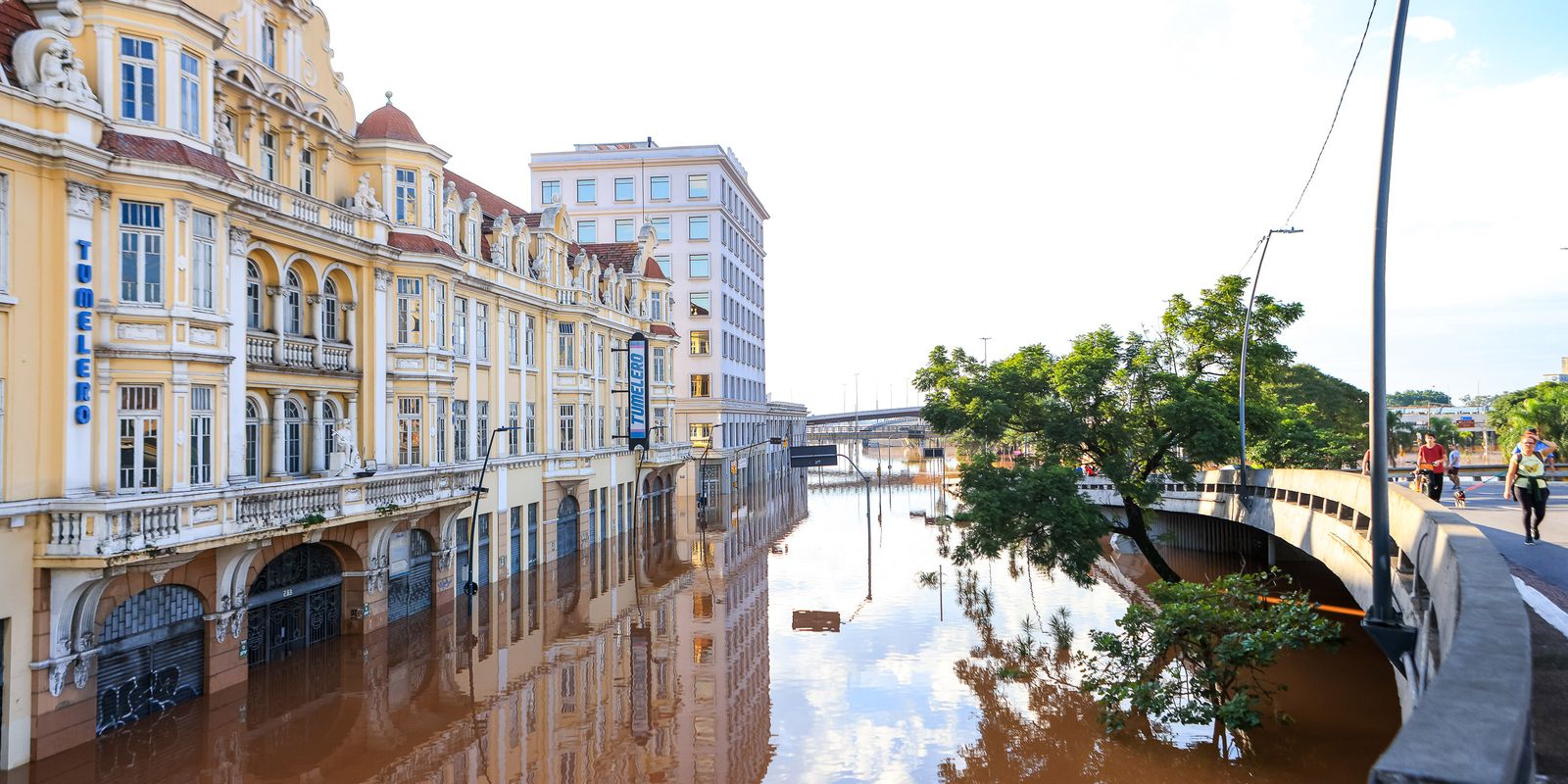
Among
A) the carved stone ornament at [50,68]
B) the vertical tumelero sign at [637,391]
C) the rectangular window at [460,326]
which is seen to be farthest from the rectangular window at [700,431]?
the carved stone ornament at [50,68]

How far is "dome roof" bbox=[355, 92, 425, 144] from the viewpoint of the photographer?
28203mm

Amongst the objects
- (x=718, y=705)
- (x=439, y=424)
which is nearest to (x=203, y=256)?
(x=439, y=424)

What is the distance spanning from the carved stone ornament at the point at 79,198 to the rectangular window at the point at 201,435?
3847 mm

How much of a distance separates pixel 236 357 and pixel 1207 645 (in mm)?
20924

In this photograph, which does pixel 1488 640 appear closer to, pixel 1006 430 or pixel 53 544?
pixel 53 544

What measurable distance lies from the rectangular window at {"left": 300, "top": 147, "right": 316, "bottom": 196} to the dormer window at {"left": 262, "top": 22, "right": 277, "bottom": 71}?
7.56 feet

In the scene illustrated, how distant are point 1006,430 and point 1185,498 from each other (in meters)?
11.1

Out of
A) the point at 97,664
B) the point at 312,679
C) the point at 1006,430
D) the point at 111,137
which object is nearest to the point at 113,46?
the point at 111,137

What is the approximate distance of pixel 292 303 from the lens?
81.7ft

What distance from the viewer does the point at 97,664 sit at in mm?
18328

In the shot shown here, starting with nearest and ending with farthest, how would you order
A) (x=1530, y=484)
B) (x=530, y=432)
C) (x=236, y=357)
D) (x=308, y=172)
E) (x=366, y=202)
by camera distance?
(x=1530, y=484)
(x=236, y=357)
(x=308, y=172)
(x=366, y=202)
(x=530, y=432)

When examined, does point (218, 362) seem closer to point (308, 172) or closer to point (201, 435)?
point (201, 435)

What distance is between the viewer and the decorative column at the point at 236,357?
811 inches

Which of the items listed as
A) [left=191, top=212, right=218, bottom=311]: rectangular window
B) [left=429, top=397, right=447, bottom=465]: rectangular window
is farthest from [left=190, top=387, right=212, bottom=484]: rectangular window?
[left=429, top=397, right=447, bottom=465]: rectangular window
